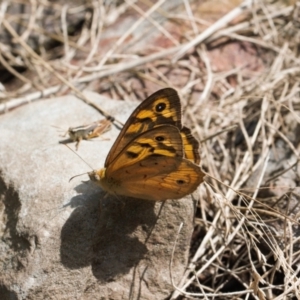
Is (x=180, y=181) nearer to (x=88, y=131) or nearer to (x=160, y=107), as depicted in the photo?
(x=160, y=107)

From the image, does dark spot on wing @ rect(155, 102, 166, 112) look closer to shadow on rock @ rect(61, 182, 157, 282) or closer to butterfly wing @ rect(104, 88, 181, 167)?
butterfly wing @ rect(104, 88, 181, 167)

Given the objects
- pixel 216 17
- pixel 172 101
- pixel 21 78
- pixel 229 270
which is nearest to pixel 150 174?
pixel 172 101

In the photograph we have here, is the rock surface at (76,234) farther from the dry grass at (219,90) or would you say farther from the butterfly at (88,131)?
the dry grass at (219,90)

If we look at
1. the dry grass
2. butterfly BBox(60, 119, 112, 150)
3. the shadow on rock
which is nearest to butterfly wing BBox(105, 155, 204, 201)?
the shadow on rock

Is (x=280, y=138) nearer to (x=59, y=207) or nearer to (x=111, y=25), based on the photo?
(x=59, y=207)

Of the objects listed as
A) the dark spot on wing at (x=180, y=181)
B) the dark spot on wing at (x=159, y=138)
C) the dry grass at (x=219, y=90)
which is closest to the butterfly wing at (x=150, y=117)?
the dark spot on wing at (x=159, y=138)

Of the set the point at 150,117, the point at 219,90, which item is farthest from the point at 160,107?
the point at 219,90
